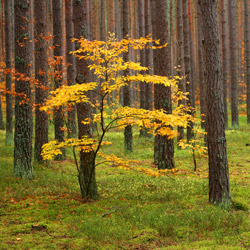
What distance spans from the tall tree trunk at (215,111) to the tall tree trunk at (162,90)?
11.5 feet

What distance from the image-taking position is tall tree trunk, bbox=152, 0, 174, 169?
1000 centimetres

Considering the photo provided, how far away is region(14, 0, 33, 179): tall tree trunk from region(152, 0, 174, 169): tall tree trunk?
4.50 metres

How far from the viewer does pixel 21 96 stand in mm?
8797

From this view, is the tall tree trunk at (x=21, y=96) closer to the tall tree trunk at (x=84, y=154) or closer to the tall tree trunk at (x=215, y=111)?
the tall tree trunk at (x=84, y=154)

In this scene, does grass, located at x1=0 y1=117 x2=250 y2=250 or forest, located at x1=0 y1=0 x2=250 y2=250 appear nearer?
grass, located at x1=0 y1=117 x2=250 y2=250

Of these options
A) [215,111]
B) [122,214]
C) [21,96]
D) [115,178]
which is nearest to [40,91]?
[21,96]

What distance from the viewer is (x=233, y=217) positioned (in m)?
5.71

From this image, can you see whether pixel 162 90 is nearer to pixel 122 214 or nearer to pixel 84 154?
pixel 84 154

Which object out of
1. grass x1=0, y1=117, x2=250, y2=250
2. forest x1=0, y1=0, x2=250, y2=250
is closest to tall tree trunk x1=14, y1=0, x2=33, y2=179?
forest x1=0, y1=0, x2=250, y2=250

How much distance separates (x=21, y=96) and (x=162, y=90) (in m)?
4.81

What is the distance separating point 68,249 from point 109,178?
493 centimetres

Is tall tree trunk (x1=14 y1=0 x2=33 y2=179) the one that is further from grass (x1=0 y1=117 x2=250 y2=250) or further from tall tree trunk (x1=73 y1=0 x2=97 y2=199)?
tall tree trunk (x1=73 y1=0 x2=97 y2=199)

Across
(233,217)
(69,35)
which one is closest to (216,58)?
(233,217)

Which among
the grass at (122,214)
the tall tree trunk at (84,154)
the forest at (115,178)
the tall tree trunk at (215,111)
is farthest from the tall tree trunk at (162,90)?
the tall tree trunk at (215,111)
